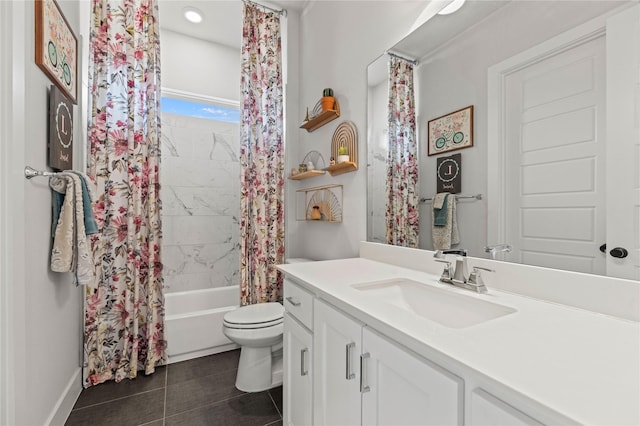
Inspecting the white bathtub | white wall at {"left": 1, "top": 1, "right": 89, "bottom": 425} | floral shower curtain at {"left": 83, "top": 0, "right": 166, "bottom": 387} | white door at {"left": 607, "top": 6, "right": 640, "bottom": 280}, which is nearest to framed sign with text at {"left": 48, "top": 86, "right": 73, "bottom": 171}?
white wall at {"left": 1, "top": 1, "right": 89, "bottom": 425}

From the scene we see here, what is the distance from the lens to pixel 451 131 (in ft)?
4.30

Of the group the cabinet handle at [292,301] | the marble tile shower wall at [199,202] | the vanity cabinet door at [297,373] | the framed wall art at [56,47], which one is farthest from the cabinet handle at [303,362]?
the marble tile shower wall at [199,202]

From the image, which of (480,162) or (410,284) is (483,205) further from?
(410,284)

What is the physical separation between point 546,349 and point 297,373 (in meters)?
1.00

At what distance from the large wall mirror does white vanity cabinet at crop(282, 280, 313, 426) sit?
0.65 m

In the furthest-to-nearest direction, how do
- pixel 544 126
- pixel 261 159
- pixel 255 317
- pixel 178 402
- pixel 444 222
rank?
pixel 261 159
pixel 255 317
pixel 178 402
pixel 444 222
pixel 544 126

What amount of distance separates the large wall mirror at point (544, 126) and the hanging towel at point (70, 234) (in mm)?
1679

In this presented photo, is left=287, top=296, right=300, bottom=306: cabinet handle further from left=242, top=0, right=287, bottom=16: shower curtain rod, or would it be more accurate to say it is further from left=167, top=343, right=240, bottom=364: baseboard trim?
left=242, top=0, right=287, bottom=16: shower curtain rod

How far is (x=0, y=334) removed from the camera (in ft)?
3.40

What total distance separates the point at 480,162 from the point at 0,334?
1.84 metres

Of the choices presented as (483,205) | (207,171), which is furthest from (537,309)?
(207,171)

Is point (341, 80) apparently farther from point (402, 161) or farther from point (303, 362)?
point (303, 362)

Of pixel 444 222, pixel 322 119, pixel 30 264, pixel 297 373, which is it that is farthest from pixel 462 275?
pixel 30 264

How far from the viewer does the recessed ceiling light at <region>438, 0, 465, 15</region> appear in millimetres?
1286
